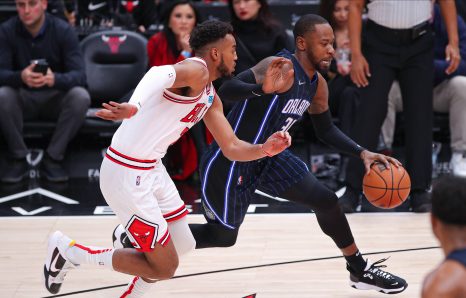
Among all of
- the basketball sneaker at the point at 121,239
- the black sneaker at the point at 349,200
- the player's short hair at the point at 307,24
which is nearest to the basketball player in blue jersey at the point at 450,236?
the player's short hair at the point at 307,24

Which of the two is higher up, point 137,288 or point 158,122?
point 158,122

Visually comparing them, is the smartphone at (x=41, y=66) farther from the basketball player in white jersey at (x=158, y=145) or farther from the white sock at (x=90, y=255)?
the basketball player in white jersey at (x=158, y=145)

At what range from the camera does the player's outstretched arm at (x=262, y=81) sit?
16.8ft

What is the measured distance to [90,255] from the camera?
531cm

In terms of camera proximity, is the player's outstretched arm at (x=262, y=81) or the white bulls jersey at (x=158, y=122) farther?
the player's outstretched arm at (x=262, y=81)

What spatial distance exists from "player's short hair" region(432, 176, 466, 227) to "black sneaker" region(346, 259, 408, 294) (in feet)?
8.46

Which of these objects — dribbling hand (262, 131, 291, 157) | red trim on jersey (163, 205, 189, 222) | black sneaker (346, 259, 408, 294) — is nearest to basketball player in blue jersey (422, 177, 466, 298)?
dribbling hand (262, 131, 291, 157)

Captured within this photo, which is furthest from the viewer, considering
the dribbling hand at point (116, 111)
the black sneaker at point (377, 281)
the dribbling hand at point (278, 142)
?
the black sneaker at point (377, 281)

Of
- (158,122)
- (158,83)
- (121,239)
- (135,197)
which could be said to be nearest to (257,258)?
(121,239)

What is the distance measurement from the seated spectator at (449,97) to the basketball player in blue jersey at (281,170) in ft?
9.66

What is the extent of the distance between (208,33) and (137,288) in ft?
4.85

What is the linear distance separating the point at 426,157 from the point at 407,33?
102 cm

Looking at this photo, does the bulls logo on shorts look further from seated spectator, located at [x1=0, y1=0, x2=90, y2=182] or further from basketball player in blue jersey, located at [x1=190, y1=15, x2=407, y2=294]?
seated spectator, located at [x1=0, y1=0, x2=90, y2=182]

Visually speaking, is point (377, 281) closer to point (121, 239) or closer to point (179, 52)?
point (121, 239)
